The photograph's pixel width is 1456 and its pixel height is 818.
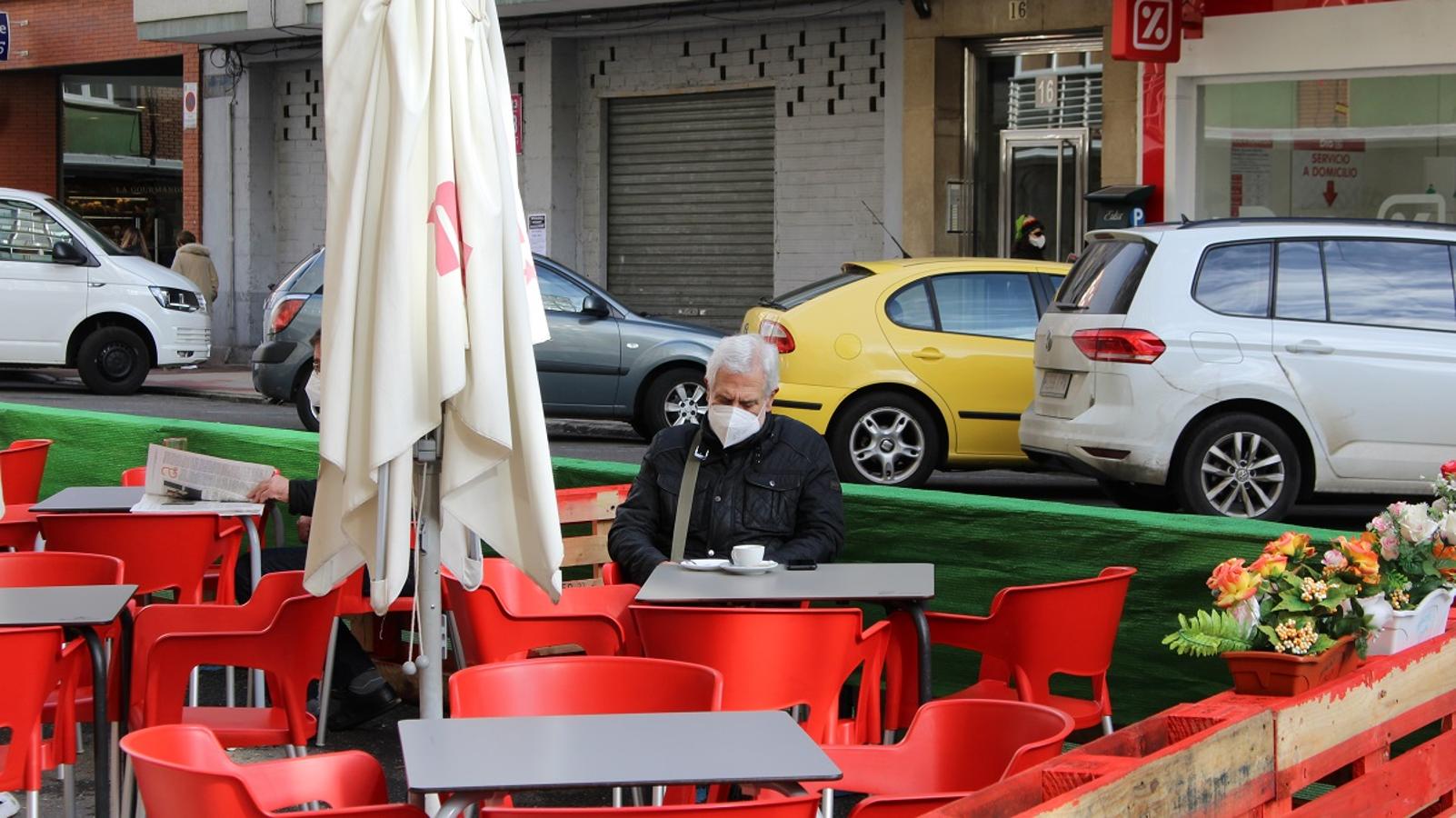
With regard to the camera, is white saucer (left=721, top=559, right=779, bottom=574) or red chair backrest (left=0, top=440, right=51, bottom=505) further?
red chair backrest (left=0, top=440, right=51, bottom=505)

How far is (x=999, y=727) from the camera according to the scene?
3.88m

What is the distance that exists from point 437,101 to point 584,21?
18102mm

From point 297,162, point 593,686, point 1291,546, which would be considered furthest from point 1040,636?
point 297,162

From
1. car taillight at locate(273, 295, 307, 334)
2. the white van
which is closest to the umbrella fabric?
car taillight at locate(273, 295, 307, 334)

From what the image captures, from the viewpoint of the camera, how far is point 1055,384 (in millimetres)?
10945

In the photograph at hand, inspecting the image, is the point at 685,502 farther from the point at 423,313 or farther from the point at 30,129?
the point at 30,129

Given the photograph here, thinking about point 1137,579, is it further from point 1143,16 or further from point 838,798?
point 1143,16

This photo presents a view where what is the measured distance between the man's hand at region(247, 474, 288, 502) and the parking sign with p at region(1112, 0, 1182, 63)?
1144 cm

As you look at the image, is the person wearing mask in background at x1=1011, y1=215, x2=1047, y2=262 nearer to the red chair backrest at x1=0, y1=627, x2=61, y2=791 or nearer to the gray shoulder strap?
the gray shoulder strap

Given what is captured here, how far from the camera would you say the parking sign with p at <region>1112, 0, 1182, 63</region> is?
16.5m

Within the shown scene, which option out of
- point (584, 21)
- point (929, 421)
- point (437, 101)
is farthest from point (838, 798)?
point (584, 21)

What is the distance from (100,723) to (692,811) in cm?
253

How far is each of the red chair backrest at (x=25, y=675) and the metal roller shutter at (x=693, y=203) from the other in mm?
16610

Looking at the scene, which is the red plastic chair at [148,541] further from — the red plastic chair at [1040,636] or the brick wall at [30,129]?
the brick wall at [30,129]
